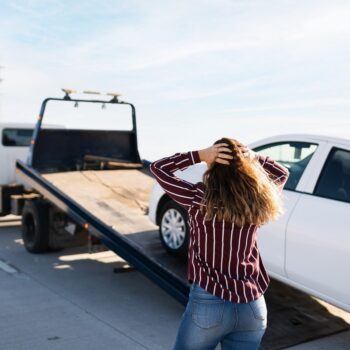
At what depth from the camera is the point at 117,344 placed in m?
4.83

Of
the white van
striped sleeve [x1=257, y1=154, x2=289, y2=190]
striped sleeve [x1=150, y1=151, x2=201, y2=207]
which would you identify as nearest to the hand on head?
striped sleeve [x1=150, y1=151, x2=201, y2=207]

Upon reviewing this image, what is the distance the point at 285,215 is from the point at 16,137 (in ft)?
22.0

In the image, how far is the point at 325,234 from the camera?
451 centimetres

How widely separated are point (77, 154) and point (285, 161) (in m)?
4.30

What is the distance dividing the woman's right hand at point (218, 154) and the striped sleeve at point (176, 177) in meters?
0.14

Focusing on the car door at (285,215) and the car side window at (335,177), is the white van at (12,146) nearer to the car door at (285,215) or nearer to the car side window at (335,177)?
the car door at (285,215)

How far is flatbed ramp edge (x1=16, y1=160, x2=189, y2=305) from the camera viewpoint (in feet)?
17.5

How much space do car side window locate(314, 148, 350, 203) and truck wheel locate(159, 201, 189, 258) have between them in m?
1.56

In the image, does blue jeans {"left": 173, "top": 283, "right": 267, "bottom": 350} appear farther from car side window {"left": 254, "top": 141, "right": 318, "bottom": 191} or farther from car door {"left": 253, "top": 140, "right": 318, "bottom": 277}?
car side window {"left": 254, "top": 141, "right": 318, "bottom": 191}

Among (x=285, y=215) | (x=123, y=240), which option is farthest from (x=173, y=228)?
(x=285, y=215)

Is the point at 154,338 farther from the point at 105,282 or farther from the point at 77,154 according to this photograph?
the point at 77,154

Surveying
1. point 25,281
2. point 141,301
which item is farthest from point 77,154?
point 141,301

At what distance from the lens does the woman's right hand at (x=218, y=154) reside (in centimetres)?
245

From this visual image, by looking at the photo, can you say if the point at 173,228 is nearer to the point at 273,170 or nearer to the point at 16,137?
the point at 273,170
